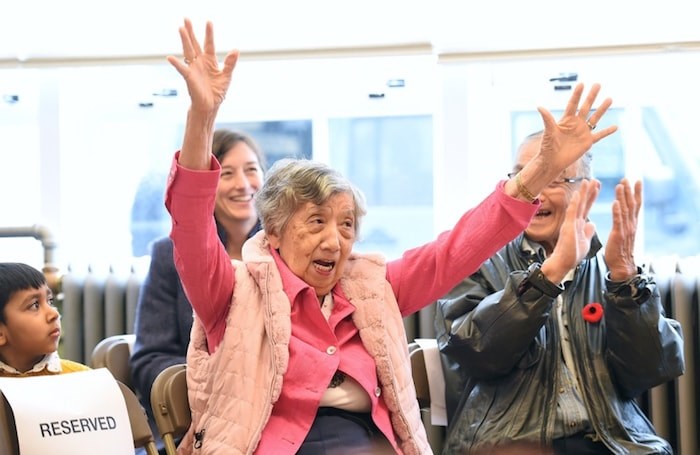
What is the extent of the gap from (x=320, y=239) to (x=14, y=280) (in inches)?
29.9

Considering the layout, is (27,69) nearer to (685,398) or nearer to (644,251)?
(644,251)

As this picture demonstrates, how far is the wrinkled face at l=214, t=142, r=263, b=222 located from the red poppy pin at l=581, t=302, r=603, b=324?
3.21ft

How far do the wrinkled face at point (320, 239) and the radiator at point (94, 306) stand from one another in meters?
1.28

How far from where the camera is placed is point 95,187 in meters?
4.01

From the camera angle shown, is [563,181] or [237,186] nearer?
[563,181]

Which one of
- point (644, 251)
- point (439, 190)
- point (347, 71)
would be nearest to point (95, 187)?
point (347, 71)

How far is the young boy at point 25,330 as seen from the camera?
258cm

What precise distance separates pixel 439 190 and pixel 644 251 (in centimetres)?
72

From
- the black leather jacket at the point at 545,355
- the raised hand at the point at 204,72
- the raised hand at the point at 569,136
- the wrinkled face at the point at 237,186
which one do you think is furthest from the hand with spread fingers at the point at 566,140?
the wrinkled face at the point at 237,186

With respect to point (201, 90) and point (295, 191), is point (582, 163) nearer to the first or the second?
point (295, 191)

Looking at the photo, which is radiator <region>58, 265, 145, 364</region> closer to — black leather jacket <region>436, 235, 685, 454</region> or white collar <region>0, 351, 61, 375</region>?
white collar <region>0, 351, 61, 375</region>

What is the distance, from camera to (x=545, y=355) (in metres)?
2.72

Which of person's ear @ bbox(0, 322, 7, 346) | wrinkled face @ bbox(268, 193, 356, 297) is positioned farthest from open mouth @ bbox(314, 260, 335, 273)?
person's ear @ bbox(0, 322, 7, 346)

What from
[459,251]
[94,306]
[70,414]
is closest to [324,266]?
[459,251]
